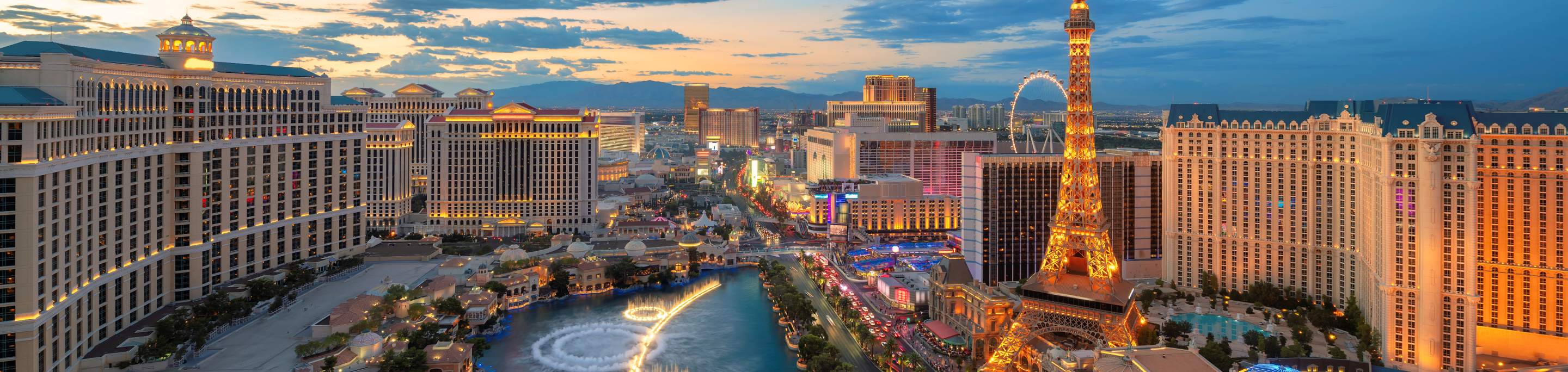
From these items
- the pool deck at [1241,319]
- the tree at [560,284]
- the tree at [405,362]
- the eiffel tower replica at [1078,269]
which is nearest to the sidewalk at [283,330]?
the tree at [405,362]

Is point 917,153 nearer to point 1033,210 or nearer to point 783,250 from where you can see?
point 783,250

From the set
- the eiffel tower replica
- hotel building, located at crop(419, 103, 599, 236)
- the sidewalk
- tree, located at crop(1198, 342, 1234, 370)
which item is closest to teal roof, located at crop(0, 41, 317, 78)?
the sidewalk

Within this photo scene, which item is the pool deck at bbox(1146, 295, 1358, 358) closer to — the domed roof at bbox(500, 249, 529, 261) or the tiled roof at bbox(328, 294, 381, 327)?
the tiled roof at bbox(328, 294, 381, 327)

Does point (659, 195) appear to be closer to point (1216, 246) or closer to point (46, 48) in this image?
point (1216, 246)

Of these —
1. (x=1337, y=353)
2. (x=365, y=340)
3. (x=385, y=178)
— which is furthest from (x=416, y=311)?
(x=1337, y=353)

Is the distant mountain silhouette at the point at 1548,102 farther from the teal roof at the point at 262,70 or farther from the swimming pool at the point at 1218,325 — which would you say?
the teal roof at the point at 262,70

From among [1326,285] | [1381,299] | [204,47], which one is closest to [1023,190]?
[1326,285]
